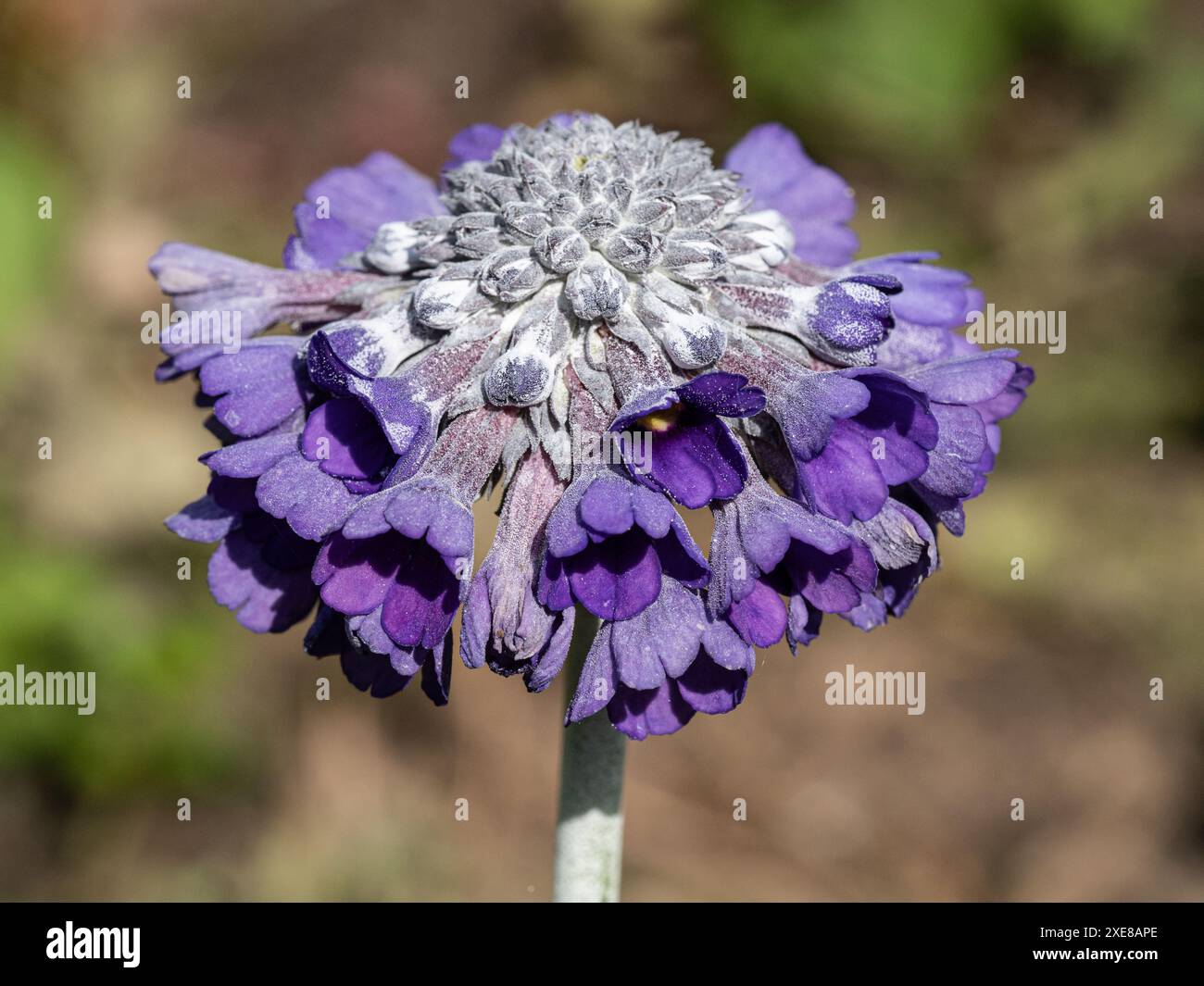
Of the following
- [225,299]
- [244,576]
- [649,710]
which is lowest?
[649,710]

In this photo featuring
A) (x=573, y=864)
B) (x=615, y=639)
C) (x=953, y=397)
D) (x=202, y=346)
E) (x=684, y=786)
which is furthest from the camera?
(x=684, y=786)

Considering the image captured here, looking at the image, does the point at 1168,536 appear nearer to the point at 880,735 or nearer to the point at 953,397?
the point at 880,735

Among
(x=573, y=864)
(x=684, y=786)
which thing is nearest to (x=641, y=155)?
(x=573, y=864)

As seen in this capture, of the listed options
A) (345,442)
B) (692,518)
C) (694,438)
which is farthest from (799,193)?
(692,518)

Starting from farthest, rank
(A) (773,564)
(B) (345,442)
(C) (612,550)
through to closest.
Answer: (B) (345,442) < (C) (612,550) < (A) (773,564)

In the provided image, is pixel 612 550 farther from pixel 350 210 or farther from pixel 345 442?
pixel 350 210

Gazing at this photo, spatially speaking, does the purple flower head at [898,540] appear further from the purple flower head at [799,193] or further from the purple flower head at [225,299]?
the purple flower head at [225,299]

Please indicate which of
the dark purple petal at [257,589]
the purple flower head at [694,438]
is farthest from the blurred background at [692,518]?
the purple flower head at [694,438]
